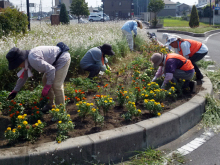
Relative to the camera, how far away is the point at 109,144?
324 cm

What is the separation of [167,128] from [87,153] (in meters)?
1.33

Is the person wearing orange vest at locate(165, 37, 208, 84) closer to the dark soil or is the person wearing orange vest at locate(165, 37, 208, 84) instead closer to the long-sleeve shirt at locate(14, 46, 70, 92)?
the dark soil

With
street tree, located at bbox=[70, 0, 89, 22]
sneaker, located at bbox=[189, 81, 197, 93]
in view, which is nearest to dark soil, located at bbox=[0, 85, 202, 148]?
sneaker, located at bbox=[189, 81, 197, 93]

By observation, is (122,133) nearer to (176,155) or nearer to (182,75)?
(176,155)

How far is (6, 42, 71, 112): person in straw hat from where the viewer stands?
11.7 feet

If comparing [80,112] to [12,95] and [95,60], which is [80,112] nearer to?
[12,95]

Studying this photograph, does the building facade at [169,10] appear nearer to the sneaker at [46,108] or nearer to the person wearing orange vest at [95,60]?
the person wearing orange vest at [95,60]

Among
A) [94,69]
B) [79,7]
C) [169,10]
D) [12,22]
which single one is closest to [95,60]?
[94,69]

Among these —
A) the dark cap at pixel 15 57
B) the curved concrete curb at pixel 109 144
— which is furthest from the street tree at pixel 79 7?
the curved concrete curb at pixel 109 144

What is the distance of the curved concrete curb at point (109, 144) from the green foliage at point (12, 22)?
23.2ft

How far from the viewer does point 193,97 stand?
4938 millimetres

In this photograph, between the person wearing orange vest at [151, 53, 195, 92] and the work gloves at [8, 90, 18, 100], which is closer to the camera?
the work gloves at [8, 90, 18, 100]

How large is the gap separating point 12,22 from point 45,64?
283 inches

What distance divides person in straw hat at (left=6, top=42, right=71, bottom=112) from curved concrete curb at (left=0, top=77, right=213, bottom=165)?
3.32 feet
